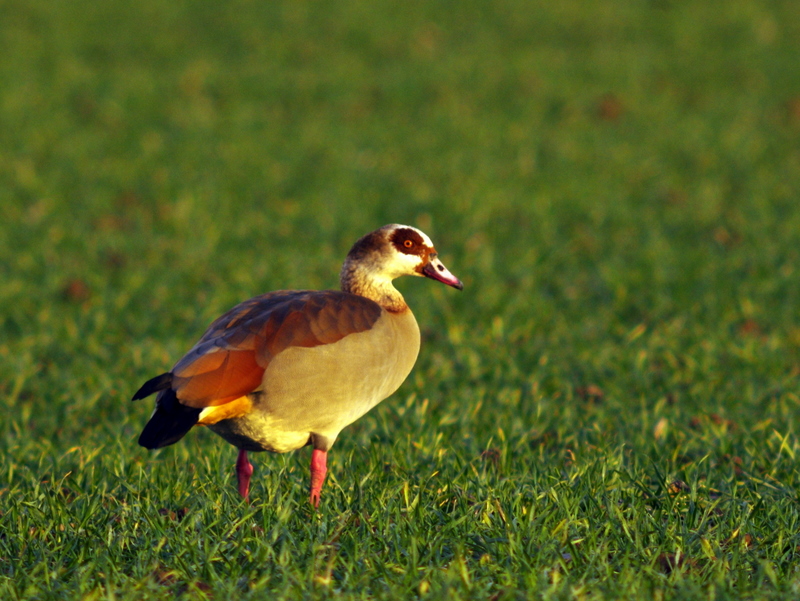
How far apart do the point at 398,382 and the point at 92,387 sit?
2.54m

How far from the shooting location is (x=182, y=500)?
397 cm

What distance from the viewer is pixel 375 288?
452 cm

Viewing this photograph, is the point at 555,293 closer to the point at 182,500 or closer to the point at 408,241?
the point at 408,241

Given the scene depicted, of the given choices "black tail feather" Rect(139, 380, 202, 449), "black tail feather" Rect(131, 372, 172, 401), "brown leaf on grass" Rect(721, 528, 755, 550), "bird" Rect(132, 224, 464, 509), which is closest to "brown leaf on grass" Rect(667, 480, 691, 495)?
"brown leaf on grass" Rect(721, 528, 755, 550)

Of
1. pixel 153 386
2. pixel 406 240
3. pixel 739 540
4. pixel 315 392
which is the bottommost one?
pixel 739 540

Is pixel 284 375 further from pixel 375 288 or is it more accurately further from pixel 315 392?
pixel 375 288

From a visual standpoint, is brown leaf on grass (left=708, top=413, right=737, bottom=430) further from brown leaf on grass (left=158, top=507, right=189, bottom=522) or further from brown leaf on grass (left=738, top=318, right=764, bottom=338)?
brown leaf on grass (left=158, top=507, right=189, bottom=522)

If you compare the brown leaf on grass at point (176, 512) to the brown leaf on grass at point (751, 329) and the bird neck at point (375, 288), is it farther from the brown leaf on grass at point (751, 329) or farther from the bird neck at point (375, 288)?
the brown leaf on grass at point (751, 329)

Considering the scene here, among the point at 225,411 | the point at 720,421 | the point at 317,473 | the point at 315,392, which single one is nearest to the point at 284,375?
the point at 315,392

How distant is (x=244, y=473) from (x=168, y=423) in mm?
570

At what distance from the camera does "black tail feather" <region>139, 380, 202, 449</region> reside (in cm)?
356

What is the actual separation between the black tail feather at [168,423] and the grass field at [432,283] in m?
0.32

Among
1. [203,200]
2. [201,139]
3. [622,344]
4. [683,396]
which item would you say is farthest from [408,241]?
[201,139]

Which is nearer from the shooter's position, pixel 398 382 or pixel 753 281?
pixel 398 382
